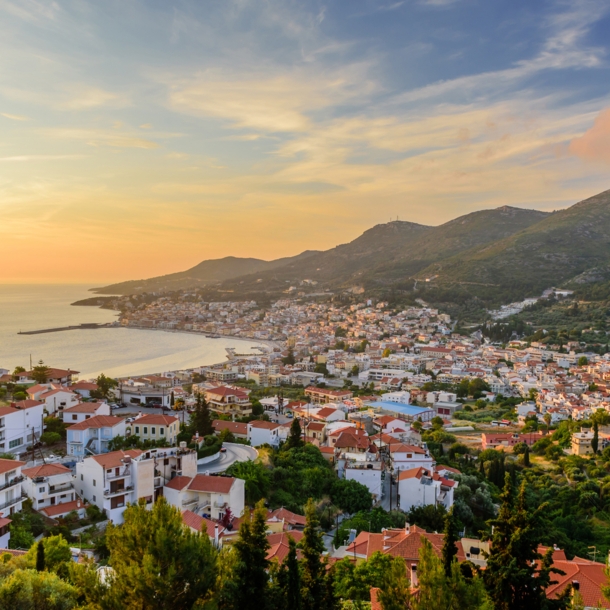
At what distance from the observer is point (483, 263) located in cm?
6606

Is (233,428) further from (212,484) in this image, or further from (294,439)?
(212,484)

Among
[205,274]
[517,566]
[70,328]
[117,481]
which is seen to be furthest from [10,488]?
[205,274]

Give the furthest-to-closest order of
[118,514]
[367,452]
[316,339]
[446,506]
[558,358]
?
[316,339]
[558,358]
[367,452]
[446,506]
[118,514]

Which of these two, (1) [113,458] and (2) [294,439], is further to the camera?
(2) [294,439]

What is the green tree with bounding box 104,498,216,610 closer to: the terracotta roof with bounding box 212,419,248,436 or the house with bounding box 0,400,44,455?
the house with bounding box 0,400,44,455

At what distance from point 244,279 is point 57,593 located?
103094 millimetres

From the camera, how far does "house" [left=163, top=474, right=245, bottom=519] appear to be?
9531 mm

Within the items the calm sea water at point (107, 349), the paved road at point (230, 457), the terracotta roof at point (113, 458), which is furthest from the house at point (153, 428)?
the calm sea water at point (107, 349)

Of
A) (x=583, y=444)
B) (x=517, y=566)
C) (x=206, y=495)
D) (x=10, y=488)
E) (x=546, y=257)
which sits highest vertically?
(x=546, y=257)

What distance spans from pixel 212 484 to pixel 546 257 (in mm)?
63004

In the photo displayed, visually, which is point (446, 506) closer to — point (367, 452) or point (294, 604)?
point (367, 452)

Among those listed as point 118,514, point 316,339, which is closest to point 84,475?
point 118,514

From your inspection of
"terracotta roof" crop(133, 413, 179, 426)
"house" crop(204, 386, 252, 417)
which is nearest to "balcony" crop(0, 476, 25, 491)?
"terracotta roof" crop(133, 413, 179, 426)

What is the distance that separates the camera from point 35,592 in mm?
4195
